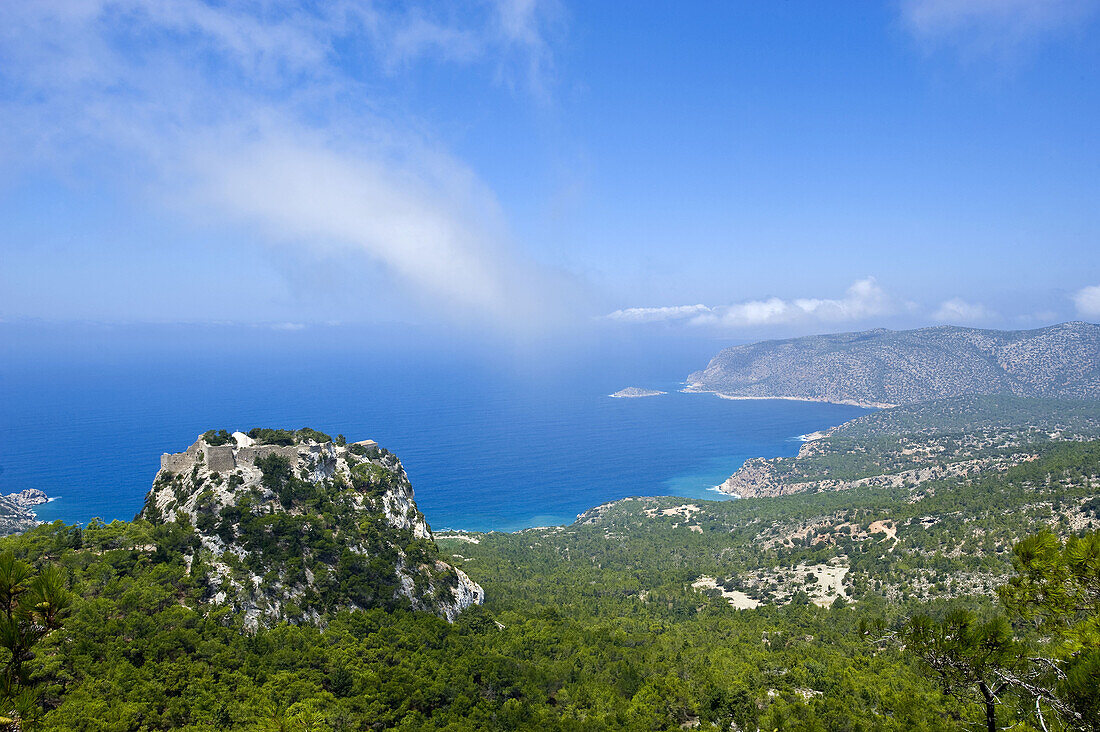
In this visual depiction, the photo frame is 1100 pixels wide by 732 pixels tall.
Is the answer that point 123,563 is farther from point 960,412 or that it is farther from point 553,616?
point 960,412

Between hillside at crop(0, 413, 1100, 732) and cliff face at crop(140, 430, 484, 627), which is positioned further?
cliff face at crop(140, 430, 484, 627)

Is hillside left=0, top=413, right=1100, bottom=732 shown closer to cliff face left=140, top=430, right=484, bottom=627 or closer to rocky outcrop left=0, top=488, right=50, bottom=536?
cliff face left=140, top=430, right=484, bottom=627

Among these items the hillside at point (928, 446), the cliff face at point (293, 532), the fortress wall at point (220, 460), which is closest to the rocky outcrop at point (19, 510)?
the fortress wall at point (220, 460)

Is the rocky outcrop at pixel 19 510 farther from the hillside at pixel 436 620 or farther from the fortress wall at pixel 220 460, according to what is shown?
the hillside at pixel 436 620

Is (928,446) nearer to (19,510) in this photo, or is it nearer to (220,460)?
(220,460)

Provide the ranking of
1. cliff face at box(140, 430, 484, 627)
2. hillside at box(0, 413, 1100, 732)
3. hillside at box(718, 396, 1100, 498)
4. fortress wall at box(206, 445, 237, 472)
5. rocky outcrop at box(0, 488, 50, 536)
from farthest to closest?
hillside at box(718, 396, 1100, 498) < rocky outcrop at box(0, 488, 50, 536) < fortress wall at box(206, 445, 237, 472) < cliff face at box(140, 430, 484, 627) < hillside at box(0, 413, 1100, 732)

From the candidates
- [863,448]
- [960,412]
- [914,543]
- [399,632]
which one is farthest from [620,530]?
[960,412]

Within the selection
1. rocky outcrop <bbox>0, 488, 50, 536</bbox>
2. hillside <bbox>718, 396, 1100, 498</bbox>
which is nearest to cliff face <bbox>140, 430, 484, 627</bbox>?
rocky outcrop <bbox>0, 488, 50, 536</bbox>

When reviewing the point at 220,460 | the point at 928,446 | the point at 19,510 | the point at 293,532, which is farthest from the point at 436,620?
the point at 928,446
